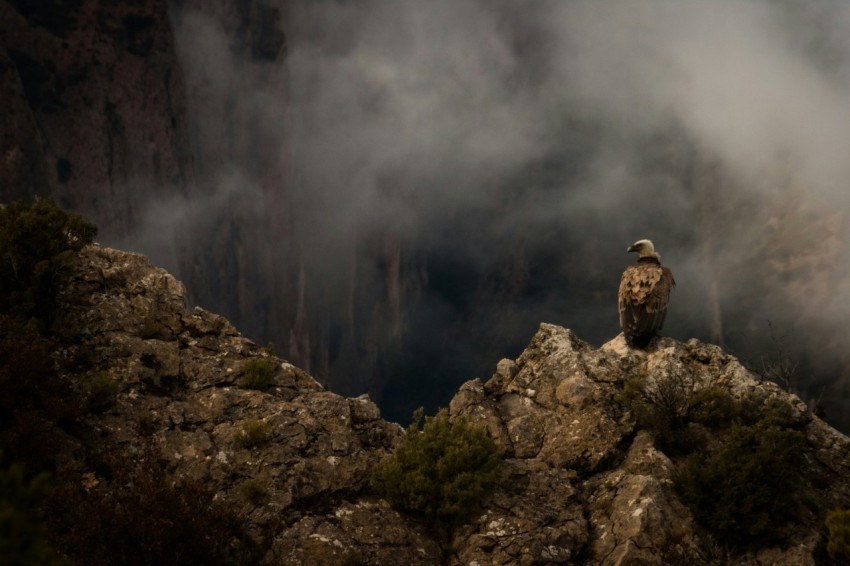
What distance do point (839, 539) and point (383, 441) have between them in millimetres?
8441

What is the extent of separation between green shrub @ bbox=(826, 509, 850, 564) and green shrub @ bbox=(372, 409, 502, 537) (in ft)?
18.6

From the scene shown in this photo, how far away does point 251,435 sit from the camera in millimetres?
12844

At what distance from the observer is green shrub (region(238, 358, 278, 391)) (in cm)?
1466

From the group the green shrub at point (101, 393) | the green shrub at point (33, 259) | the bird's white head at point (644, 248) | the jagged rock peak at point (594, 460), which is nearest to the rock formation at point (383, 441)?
the jagged rock peak at point (594, 460)

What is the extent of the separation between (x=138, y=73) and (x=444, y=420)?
93257 millimetres

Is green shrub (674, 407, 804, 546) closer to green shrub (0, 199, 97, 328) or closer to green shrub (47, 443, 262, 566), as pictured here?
green shrub (47, 443, 262, 566)

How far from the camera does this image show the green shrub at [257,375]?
Result: 48.1ft

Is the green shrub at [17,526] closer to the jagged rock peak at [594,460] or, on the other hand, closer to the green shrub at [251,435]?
the green shrub at [251,435]

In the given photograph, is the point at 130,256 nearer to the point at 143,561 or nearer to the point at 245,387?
the point at 245,387

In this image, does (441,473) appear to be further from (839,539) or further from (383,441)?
(839,539)

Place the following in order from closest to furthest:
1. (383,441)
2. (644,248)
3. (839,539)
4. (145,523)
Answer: (145,523), (839,539), (383,441), (644,248)

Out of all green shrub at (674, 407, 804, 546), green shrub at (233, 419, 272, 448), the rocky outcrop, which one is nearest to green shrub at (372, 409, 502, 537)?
the rocky outcrop

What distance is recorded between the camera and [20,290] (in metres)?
14.0

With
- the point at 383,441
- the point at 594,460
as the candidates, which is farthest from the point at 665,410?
the point at 383,441
